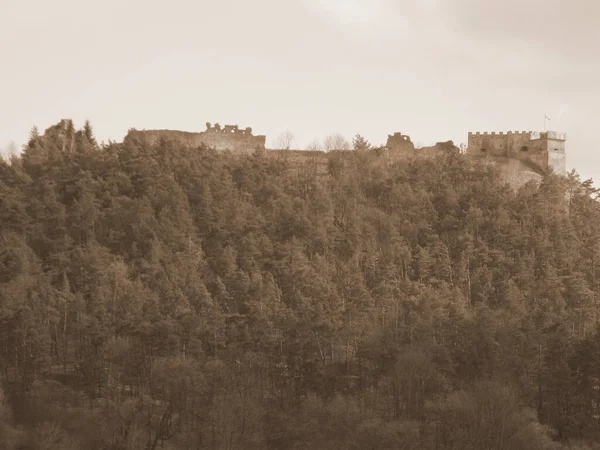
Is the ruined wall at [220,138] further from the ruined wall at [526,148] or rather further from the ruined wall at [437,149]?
the ruined wall at [526,148]

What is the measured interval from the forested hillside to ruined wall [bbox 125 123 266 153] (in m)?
2.22

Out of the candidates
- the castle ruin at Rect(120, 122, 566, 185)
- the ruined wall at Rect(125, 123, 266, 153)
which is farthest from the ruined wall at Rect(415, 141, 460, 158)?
the ruined wall at Rect(125, 123, 266, 153)

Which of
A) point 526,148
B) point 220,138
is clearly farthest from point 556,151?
point 220,138

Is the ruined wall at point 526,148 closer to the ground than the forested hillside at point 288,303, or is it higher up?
higher up

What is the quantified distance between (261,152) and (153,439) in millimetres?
26969

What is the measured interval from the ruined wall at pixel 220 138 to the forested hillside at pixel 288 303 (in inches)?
87.5

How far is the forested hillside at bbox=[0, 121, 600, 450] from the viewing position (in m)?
43.5

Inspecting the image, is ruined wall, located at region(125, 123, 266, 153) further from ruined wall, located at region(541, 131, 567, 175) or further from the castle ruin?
ruined wall, located at region(541, 131, 567, 175)

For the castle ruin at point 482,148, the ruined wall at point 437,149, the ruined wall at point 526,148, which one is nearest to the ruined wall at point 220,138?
the castle ruin at point 482,148

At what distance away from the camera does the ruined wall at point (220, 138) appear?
221 ft

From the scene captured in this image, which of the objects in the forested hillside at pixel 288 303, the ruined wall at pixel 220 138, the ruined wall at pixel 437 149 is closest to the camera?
the forested hillside at pixel 288 303

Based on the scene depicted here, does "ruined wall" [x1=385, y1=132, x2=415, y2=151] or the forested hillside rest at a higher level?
"ruined wall" [x1=385, y1=132, x2=415, y2=151]

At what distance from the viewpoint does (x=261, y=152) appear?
66.6 metres

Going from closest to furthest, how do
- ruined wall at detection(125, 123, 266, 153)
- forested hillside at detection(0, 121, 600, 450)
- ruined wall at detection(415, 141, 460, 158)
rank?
forested hillside at detection(0, 121, 600, 450) < ruined wall at detection(125, 123, 266, 153) < ruined wall at detection(415, 141, 460, 158)
